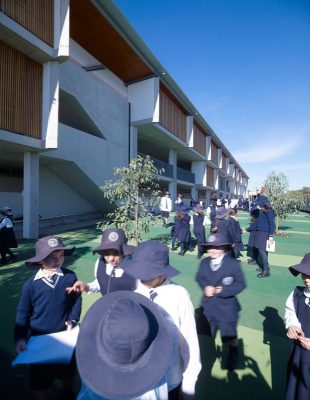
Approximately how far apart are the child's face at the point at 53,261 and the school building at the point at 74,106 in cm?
836

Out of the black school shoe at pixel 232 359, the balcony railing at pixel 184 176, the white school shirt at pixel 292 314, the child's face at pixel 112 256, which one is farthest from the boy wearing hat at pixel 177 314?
the balcony railing at pixel 184 176

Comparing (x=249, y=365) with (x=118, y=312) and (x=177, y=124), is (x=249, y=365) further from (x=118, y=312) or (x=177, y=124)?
(x=177, y=124)

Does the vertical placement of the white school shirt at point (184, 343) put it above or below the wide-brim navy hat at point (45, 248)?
below

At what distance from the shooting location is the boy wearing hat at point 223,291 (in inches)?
117

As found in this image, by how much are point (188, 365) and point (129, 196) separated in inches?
231

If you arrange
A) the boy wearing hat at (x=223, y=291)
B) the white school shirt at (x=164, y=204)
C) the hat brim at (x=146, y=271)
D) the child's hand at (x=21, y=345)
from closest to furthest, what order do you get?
the hat brim at (x=146, y=271) < the child's hand at (x=21, y=345) < the boy wearing hat at (x=223, y=291) < the white school shirt at (x=164, y=204)

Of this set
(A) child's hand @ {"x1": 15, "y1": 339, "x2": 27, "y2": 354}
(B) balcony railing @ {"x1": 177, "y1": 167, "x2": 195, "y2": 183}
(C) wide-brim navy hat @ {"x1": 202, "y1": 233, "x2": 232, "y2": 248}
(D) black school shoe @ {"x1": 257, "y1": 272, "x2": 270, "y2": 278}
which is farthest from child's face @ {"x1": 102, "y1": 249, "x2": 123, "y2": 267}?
(B) balcony railing @ {"x1": 177, "y1": 167, "x2": 195, "y2": 183}

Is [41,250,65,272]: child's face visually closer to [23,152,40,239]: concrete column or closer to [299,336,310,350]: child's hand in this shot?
[299,336,310,350]: child's hand

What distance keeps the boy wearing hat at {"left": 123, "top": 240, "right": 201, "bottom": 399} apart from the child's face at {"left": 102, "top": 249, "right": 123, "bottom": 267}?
93 centimetres

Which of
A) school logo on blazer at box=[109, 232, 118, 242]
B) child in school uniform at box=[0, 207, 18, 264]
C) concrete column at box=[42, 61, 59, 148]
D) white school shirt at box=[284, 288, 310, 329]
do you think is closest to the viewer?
white school shirt at box=[284, 288, 310, 329]

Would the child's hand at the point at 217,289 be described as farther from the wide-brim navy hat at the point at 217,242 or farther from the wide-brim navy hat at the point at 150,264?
the wide-brim navy hat at the point at 150,264

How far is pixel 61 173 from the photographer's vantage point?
15047mm

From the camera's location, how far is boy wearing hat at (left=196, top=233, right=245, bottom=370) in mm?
2969

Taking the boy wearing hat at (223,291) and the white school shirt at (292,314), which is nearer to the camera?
the white school shirt at (292,314)
